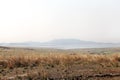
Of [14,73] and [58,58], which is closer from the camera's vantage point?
[14,73]

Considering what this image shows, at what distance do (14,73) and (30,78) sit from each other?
1.32 meters

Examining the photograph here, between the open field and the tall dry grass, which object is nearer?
the open field

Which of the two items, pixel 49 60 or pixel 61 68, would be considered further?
pixel 49 60

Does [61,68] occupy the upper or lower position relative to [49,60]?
lower

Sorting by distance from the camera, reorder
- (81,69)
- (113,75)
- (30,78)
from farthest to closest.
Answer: (81,69) → (113,75) → (30,78)

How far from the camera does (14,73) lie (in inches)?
549

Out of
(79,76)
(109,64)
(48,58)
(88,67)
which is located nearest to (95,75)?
(79,76)

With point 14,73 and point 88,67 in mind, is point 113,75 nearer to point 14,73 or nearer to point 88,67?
point 88,67

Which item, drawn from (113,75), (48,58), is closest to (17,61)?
(48,58)

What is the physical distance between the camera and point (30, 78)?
12.9 meters

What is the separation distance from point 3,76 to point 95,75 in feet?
13.1

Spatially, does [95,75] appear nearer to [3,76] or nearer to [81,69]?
[81,69]

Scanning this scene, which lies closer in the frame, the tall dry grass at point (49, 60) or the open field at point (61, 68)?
the open field at point (61, 68)

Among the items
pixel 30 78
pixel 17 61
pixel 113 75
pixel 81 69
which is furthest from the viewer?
pixel 17 61
